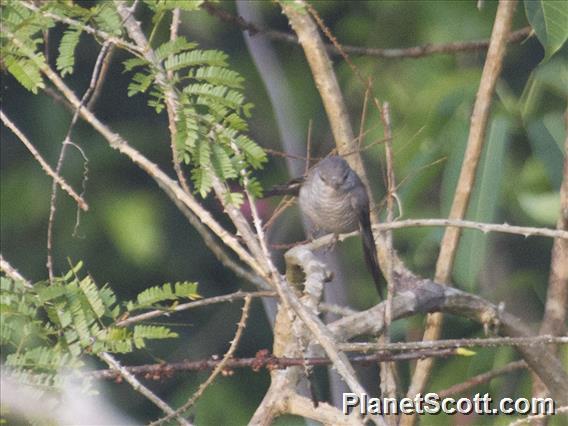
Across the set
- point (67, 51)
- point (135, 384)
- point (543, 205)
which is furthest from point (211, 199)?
point (135, 384)

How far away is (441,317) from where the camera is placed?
14.6ft

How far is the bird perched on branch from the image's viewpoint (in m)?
4.59

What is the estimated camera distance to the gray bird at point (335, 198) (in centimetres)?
461

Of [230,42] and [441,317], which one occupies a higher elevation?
[230,42]

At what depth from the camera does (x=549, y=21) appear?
14.6 feet

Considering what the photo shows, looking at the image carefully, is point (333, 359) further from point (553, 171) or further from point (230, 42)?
point (230, 42)

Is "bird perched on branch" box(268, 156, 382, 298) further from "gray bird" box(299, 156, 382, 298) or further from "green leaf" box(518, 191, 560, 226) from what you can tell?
"green leaf" box(518, 191, 560, 226)

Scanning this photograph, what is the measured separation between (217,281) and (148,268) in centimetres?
41

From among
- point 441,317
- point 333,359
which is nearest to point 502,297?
point 441,317

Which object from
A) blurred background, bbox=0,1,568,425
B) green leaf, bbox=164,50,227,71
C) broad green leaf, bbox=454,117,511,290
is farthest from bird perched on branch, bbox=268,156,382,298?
green leaf, bbox=164,50,227,71

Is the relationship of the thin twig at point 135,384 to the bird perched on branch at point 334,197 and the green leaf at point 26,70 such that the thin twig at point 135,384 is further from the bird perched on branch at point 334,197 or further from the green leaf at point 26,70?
the bird perched on branch at point 334,197

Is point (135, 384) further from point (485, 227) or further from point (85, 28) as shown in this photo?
point (485, 227)

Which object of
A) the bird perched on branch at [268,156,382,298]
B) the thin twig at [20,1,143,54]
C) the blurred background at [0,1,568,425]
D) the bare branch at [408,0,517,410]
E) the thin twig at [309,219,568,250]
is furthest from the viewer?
the blurred background at [0,1,568,425]

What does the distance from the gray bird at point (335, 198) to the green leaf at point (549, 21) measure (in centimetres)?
82
